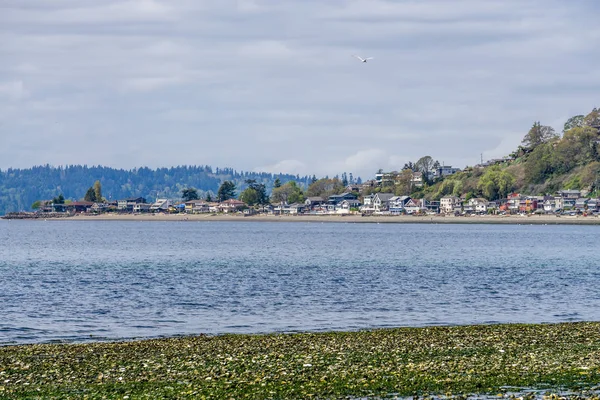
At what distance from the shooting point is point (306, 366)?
82.5ft

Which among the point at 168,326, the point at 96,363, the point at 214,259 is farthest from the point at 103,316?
the point at 214,259

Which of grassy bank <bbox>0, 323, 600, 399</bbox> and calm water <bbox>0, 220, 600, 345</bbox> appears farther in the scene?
calm water <bbox>0, 220, 600, 345</bbox>

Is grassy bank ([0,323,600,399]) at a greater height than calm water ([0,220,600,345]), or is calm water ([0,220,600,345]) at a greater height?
grassy bank ([0,323,600,399])

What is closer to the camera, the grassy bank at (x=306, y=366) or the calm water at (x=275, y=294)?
the grassy bank at (x=306, y=366)

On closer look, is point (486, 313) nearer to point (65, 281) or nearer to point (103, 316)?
point (103, 316)

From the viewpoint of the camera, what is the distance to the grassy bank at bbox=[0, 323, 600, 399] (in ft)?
73.0

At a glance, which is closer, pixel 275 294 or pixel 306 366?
pixel 306 366

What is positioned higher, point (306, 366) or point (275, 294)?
point (306, 366)

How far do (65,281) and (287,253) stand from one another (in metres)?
45.5

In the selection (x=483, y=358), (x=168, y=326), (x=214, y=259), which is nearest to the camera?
(x=483, y=358)

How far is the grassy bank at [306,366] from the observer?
22.2 m

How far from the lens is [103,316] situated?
4400 centimetres

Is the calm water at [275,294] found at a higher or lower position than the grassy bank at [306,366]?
lower

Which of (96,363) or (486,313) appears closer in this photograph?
(96,363)
